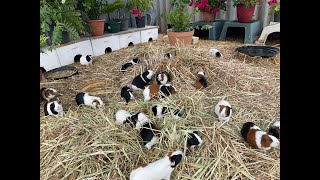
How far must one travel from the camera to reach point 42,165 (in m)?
1.76

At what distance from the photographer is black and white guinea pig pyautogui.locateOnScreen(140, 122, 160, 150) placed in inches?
72.3

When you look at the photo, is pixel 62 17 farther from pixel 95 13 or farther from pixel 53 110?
pixel 95 13

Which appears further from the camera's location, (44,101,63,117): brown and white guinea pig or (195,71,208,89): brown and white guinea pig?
(195,71,208,89): brown and white guinea pig

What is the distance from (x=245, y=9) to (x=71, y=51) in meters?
3.33

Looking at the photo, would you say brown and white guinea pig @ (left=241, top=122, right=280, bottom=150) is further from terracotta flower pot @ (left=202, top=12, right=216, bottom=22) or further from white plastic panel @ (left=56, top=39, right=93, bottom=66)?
terracotta flower pot @ (left=202, top=12, right=216, bottom=22)

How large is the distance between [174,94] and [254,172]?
1.14 m

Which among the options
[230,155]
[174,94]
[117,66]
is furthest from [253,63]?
[230,155]

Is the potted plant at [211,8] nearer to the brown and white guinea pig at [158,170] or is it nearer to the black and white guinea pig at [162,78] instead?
the black and white guinea pig at [162,78]

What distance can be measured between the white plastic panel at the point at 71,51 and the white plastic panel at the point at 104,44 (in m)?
0.11

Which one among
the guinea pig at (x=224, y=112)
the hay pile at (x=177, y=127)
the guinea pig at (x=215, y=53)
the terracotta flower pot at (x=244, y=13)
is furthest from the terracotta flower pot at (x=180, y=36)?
the guinea pig at (x=224, y=112)

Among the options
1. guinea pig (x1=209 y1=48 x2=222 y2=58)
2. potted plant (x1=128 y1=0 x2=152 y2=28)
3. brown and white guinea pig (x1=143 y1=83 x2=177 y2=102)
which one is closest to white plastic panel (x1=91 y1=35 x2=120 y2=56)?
potted plant (x1=128 y1=0 x2=152 y2=28)

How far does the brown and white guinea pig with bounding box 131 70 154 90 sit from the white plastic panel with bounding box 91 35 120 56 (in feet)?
6.44

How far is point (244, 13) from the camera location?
5.02 metres

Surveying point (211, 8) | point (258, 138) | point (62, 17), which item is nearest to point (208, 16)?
point (211, 8)
